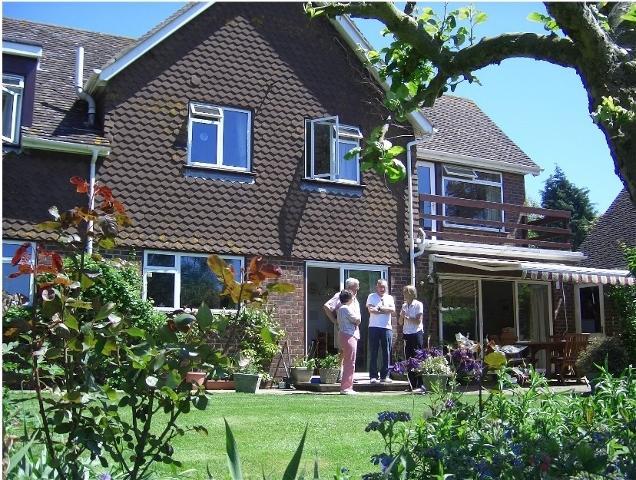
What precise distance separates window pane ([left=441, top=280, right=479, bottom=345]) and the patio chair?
2479mm

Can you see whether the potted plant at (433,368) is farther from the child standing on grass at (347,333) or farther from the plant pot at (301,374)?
the plant pot at (301,374)

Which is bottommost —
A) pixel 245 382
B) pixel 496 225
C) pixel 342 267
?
pixel 245 382

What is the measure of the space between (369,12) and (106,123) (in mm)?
10797

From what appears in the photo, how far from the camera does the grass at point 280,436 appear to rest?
550 centimetres

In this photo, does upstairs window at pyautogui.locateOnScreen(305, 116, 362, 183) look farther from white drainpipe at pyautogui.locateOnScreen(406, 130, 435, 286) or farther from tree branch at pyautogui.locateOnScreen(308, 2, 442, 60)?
tree branch at pyautogui.locateOnScreen(308, 2, 442, 60)

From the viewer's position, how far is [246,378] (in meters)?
13.0

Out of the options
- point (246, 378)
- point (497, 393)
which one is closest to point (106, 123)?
point (246, 378)

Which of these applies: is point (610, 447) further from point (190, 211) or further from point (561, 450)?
point (190, 211)

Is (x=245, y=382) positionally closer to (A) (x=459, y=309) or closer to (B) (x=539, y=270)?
(A) (x=459, y=309)

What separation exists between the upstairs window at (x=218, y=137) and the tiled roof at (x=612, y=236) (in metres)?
14.7

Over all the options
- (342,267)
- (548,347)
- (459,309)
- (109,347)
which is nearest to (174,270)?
(342,267)

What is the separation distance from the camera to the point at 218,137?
16422 mm

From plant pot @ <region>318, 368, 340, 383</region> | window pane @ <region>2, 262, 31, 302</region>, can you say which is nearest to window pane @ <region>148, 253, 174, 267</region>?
window pane @ <region>2, 262, 31, 302</region>

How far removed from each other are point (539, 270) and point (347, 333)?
735 cm
